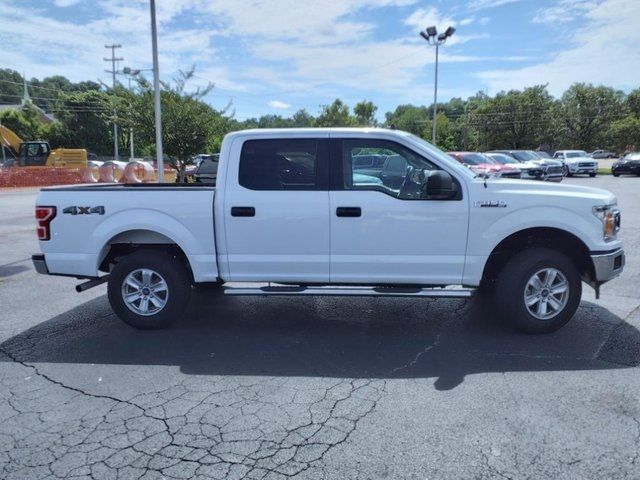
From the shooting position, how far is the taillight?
17.0 feet

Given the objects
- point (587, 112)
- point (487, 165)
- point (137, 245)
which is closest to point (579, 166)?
point (487, 165)

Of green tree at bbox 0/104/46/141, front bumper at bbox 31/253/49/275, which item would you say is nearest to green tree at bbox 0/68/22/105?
green tree at bbox 0/104/46/141

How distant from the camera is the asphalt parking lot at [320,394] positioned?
9.98ft

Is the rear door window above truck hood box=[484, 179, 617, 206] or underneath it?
above

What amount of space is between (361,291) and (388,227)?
2.25ft

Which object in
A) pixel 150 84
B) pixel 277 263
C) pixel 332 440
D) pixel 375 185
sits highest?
pixel 150 84

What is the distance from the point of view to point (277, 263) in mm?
5102

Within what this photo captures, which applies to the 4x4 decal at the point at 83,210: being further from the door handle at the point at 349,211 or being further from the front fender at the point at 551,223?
the front fender at the point at 551,223

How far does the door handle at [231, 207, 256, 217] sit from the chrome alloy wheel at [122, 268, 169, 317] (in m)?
1.10

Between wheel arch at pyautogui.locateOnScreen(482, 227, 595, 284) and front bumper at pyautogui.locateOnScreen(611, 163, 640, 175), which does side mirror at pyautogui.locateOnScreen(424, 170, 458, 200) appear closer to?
wheel arch at pyautogui.locateOnScreen(482, 227, 595, 284)

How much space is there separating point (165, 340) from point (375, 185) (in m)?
2.64

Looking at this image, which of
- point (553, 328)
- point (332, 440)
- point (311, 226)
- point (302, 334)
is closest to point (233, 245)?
point (311, 226)

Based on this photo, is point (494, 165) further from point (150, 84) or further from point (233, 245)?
point (233, 245)

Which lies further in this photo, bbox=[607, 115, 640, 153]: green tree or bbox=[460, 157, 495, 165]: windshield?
bbox=[607, 115, 640, 153]: green tree
